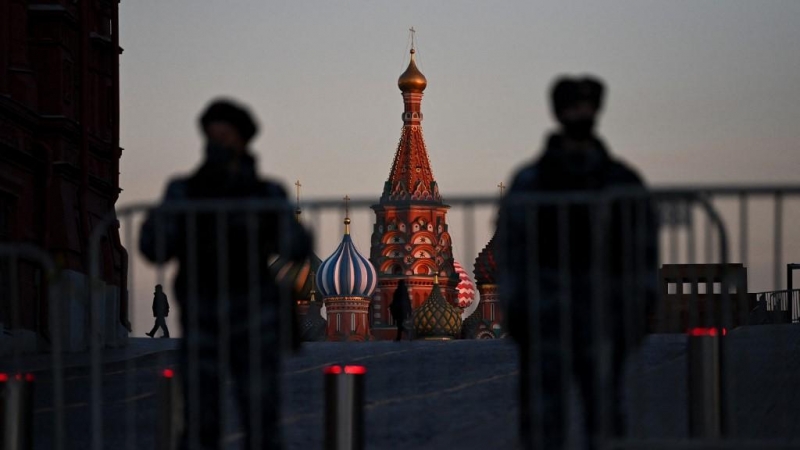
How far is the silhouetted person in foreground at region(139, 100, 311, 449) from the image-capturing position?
8922 mm

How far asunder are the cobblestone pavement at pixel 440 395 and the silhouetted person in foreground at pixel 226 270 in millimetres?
2016

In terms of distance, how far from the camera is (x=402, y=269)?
579 ft

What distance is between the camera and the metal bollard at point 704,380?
31.6ft

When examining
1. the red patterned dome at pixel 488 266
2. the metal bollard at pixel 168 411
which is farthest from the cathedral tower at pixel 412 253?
the metal bollard at pixel 168 411

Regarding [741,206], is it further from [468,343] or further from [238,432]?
[468,343]

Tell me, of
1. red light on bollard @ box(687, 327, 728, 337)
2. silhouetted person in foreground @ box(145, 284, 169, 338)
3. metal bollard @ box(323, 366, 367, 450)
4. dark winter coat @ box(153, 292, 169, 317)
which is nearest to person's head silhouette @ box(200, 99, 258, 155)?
metal bollard @ box(323, 366, 367, 450)

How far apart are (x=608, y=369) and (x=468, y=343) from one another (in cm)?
1739

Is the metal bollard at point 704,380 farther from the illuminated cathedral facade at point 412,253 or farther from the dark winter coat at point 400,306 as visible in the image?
the illuminated cathedral facade at point 412,253

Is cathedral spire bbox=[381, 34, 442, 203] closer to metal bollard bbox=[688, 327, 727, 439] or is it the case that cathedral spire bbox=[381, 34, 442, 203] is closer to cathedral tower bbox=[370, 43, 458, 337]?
cathedral tower bbox=[370, 43, 458, 337]

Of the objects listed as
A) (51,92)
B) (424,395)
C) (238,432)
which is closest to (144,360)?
(424,395)

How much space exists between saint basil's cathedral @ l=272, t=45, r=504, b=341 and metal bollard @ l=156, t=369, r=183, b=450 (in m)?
133

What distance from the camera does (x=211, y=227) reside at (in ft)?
30.1

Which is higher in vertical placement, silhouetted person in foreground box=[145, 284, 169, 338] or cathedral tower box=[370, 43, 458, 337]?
cathedral tower box=[370, 43, 458, 337]

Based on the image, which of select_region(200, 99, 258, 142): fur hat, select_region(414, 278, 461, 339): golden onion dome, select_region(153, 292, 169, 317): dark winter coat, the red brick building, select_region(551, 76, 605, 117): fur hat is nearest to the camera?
select_region(551, 76, 605, 117): fur hat
